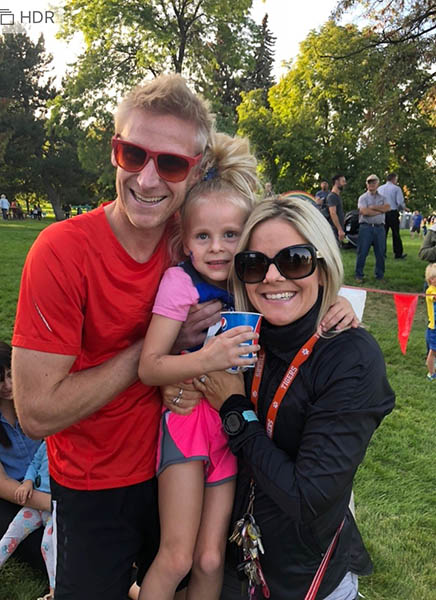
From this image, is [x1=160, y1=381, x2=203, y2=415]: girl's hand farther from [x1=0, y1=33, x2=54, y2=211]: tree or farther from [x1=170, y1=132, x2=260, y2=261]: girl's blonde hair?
[x1=0, y1=33, x2=54, y2=211]: tree

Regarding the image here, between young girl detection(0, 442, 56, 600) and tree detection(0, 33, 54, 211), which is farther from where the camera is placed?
tree detection(0, 33, 54, 211)

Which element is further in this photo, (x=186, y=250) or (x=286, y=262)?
(x=186, y=250)

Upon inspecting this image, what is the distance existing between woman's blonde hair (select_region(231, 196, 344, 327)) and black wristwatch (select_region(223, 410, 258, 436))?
0.43m

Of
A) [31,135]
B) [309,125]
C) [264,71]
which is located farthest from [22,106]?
[309,125]

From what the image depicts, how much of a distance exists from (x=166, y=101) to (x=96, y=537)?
74.1 inches

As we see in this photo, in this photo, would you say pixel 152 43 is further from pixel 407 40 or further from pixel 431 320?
pixel 431 320

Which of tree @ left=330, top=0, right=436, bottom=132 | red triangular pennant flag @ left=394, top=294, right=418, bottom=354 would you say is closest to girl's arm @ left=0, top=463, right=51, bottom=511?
red triangular pennant flag @ left=394, top=294, right=418, bottom=354

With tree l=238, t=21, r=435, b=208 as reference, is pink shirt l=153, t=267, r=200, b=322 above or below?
below

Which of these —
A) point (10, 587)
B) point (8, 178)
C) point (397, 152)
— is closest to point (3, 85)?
point (8, 178)

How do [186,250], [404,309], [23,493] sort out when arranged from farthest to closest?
[404,309]
[23,493]
[186,250]

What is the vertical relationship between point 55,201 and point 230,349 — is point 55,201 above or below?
above

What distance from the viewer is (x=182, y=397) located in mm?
1999

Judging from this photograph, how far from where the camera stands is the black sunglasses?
1.75 meters

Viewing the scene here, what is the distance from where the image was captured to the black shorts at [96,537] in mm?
2066
